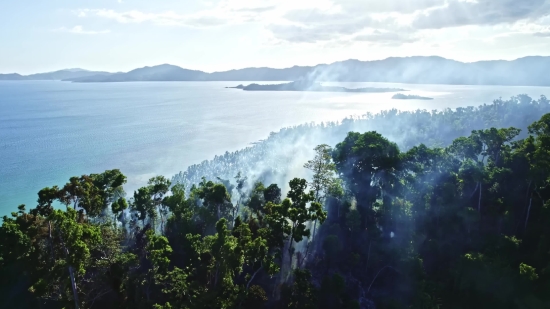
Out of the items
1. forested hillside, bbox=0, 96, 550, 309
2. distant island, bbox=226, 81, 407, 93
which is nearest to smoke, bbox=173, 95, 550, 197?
forested hillside, bbox=0, 96, 550, 309

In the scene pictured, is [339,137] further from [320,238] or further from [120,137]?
[120,137]

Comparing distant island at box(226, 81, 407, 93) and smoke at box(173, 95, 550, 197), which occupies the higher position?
distant island at box(226, 81, 407, 93)

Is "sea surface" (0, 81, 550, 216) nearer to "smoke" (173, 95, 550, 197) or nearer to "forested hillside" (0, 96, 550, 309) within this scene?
"smoke" (173, 95, 550, 197)

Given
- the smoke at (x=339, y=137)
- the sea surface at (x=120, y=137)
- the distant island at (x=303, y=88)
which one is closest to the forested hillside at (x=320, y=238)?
the smoke at (x=339, y=137)

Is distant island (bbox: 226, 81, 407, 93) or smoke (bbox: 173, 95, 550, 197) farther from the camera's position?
distant island (bbox: 226, 81, 407, 93)

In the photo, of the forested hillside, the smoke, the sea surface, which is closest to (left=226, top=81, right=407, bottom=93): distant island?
the sea surface

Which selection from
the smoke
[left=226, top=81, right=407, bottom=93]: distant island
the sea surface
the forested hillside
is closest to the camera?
the forested hillside

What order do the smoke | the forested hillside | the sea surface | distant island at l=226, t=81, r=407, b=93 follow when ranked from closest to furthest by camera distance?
the forested hillside
the smoke
the sea surface
distant island at l=226, t=81, r=407, b=93

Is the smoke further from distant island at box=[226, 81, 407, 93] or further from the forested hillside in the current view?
distant island at box=[226, 81, 407, 93]

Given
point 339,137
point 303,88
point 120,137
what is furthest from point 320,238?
point 303,88

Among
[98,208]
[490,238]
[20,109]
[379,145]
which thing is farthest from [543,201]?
[20,109]
